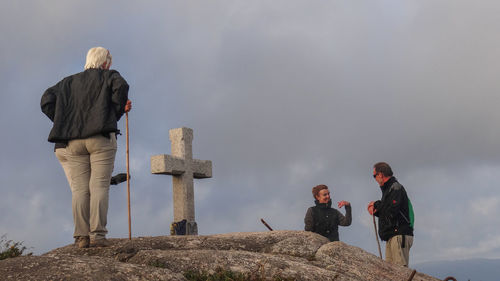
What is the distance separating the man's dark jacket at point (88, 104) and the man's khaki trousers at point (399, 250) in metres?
4.14

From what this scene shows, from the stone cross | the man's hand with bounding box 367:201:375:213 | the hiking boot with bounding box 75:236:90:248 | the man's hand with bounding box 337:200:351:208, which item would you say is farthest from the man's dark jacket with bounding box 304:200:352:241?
the stone cross

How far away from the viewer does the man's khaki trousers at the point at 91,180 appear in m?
7.72

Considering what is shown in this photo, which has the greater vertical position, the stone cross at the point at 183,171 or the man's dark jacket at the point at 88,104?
the stone cross at the point at 183,171

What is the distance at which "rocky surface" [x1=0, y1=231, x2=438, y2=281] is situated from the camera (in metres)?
5.94

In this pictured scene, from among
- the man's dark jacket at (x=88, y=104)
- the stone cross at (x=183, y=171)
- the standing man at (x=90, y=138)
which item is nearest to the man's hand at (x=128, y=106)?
the standing man at (x=90, y=138)

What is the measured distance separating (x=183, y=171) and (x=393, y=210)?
8.28 meters

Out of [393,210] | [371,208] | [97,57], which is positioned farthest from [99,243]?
[393,210]

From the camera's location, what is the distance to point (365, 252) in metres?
8.73

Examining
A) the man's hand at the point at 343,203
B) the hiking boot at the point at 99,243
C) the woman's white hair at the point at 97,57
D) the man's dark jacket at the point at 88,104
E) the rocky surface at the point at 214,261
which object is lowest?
the rocky surface at the point at 214,261

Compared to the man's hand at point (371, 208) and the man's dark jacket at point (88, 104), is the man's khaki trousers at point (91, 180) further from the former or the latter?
the man's hand at point (371, 208)

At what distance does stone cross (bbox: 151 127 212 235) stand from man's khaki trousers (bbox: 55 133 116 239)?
25.9ft

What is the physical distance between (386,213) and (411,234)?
0.49 m

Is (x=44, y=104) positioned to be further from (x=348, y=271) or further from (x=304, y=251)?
(x=348, y=271)

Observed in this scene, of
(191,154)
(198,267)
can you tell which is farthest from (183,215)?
(198,267)
